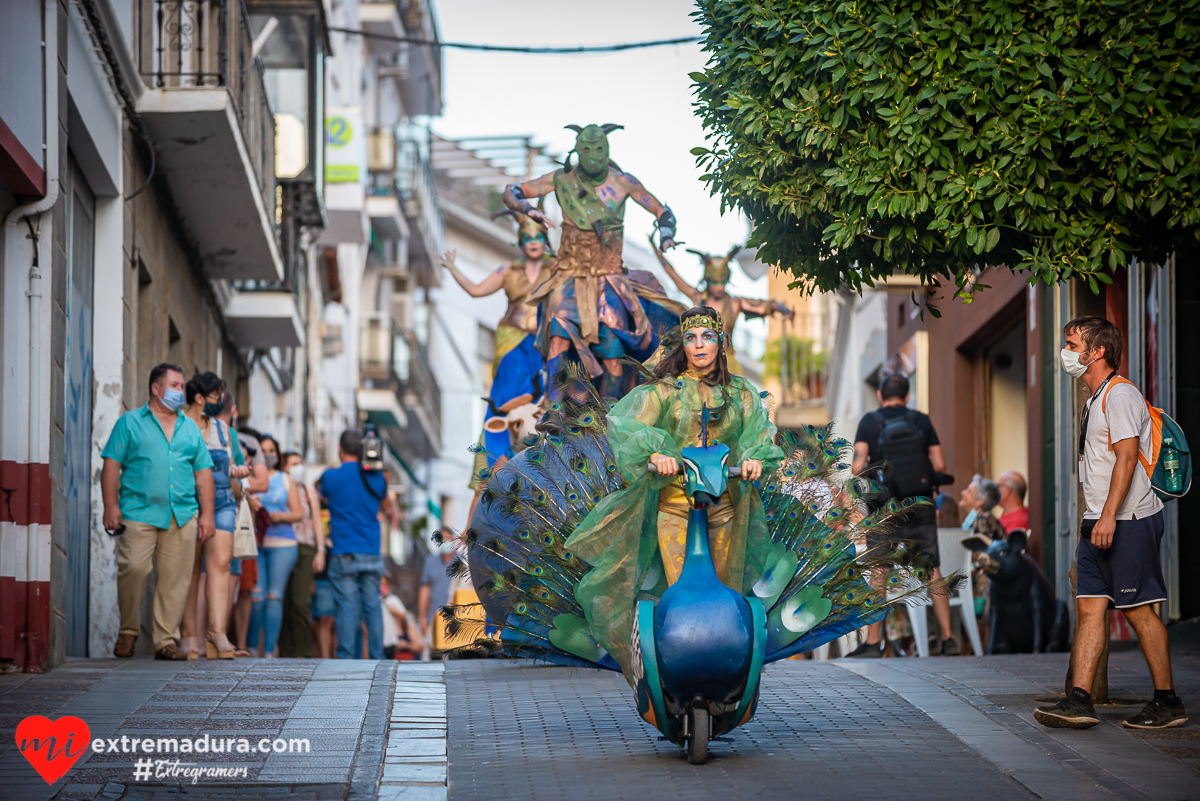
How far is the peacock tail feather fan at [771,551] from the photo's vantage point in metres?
7.70

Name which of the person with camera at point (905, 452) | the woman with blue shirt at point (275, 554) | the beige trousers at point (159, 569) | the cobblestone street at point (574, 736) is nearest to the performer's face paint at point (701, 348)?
the cobblestone street at point (574, 736)

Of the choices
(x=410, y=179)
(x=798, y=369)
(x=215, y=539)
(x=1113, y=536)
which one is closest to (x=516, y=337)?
(x=215, y=539)

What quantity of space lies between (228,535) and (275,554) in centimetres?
211

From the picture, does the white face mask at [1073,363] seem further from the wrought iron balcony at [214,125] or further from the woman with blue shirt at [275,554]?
the wrought iron balcony at [214,125]

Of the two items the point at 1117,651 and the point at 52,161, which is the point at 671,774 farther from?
the point at 1117,651

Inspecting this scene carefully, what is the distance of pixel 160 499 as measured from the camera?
36.5 feet

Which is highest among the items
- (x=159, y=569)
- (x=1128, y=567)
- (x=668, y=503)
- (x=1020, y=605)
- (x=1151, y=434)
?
(x=1151, y=434)

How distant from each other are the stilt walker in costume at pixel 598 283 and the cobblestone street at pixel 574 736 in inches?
137

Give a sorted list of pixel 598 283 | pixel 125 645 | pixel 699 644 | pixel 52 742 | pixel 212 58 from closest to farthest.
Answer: pixel 699 644
pixel 52 742
pixel 125 645
pixel 598 283
pixel 212 58

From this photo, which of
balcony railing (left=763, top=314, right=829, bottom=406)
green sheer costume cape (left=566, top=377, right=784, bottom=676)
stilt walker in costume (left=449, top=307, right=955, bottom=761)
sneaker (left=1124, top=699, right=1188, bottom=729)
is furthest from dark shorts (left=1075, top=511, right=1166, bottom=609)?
balcony railing (left=763, top=314, right=829, bottom=406)

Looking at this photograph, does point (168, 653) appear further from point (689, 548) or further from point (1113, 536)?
point (1113, 536)

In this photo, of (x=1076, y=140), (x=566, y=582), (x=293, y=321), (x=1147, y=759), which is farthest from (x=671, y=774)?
(x=293, y=321)

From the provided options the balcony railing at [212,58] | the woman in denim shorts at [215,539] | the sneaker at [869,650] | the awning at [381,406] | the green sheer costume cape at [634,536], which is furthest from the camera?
the awning at [381,406]

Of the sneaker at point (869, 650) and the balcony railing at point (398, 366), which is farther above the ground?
the balcony railing at point (398, 366)
